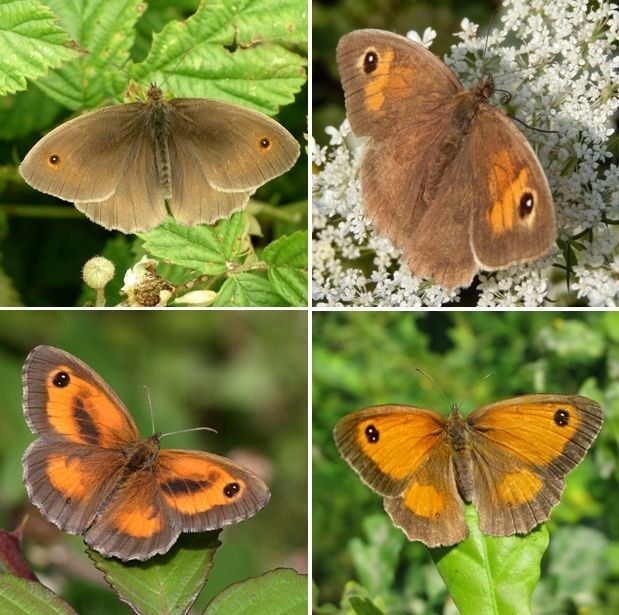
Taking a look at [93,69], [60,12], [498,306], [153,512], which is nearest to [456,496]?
[153,512]

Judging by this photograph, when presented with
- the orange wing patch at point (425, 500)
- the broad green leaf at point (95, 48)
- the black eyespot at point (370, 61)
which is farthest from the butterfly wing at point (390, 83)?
the orange wing patch at point (425, 500)

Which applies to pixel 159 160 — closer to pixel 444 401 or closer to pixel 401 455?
pixel 401 455

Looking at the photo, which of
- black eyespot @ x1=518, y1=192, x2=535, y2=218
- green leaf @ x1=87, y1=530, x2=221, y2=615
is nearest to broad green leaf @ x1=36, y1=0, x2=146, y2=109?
black eyespot @ x1=518, y1=192, x2=535, y2=218

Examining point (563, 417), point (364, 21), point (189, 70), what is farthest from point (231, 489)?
point (364, 21)

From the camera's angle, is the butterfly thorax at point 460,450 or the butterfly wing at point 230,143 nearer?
the butterfly thorax at point 460,450

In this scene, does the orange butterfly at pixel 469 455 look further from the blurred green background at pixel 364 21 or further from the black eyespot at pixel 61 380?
the blurred green background at pixel 364 21

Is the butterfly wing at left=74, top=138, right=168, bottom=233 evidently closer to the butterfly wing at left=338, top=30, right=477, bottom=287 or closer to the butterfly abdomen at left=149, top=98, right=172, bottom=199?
the butterfly abdomen at left=149, top=98, right=172, bottom=199
